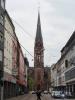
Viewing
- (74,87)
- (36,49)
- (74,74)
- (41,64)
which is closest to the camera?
(74,74)

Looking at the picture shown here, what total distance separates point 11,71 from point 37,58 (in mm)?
95713

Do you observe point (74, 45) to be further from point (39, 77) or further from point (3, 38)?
point (39, 77)

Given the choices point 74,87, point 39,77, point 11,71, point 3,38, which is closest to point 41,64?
point 39,77

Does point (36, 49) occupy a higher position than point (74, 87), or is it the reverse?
point (36, 49)

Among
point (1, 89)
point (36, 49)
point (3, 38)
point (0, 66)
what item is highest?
point (36, 49)

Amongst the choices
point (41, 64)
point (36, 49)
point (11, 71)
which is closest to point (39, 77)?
point (41, 64)

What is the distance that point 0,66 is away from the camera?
63656 mm

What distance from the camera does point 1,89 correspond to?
214 feet

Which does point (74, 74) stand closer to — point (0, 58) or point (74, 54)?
point (74, 54)

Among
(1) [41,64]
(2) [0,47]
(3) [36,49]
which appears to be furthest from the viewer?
(1) [41,64]

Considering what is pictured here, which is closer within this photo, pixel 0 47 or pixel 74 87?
pixel 0 47

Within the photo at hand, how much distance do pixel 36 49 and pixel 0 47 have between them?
115 m

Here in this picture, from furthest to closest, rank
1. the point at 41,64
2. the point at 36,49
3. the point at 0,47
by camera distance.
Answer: the point at 41,64
the point at 36,49
the point at 0,47

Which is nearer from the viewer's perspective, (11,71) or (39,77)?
Answer: (11,71)
